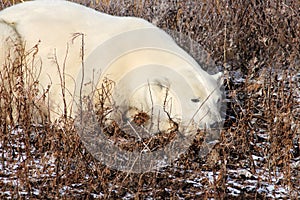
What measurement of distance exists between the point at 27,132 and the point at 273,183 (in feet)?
5.71

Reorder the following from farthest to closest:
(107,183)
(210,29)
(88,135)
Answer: (210,29), (88,135), (107,183)

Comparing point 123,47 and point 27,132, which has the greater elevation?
point 123,47

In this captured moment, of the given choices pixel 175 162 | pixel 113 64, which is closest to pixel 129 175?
pixel 175 162

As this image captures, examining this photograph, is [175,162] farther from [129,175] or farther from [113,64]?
[113,64]

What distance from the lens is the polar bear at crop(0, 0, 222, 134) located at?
4363 mm

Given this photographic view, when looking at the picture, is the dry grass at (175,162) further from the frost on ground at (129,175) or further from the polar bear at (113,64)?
the polar bear at (113,64)

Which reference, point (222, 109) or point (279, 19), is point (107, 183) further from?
point (279, 19)

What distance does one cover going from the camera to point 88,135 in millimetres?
4195

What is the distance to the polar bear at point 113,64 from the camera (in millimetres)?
4363

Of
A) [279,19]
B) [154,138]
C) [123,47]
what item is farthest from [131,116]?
[279,19]

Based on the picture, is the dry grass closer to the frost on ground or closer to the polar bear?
the frost on ground

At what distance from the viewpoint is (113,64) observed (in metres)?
4.58

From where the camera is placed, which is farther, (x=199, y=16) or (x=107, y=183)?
(x=199, y=16)

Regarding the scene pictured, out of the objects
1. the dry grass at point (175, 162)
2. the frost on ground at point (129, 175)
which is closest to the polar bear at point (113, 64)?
the dry grass at point (175, 162)
